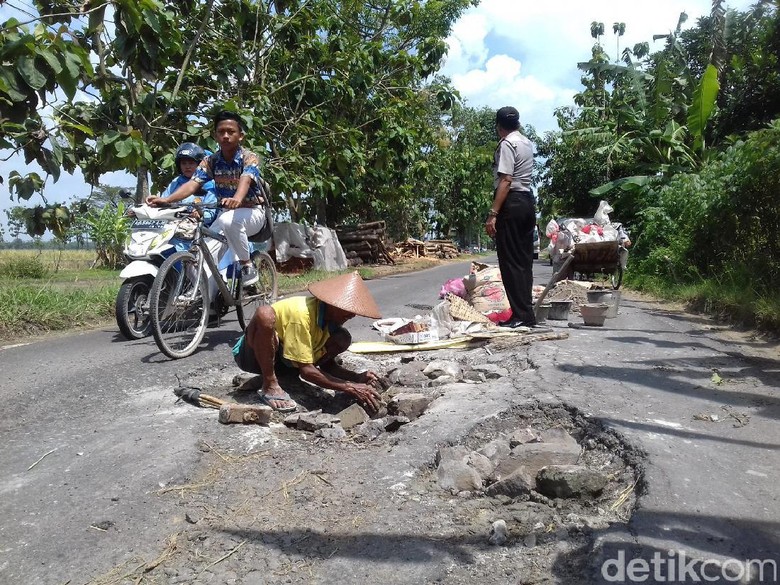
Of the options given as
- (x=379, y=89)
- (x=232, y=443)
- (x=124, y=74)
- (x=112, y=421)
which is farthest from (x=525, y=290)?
(x=379, y=89)

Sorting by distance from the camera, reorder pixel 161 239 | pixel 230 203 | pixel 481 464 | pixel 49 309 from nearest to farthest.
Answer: pixel 481 464 < pixel 230 203 < pixel 161 239 < pixel 49 309

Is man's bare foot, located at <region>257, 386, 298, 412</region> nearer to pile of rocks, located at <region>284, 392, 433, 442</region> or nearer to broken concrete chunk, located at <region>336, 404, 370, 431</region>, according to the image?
pile of rocks, located at <region>284, 392, 433, 442</region>

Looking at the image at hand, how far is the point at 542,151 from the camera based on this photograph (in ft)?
97.9

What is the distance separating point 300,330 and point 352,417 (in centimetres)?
59

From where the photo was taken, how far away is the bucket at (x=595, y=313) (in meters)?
6.03

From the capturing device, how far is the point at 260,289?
5.91 m

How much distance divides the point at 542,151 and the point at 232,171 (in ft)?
88.2

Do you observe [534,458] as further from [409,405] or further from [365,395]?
[365,395]

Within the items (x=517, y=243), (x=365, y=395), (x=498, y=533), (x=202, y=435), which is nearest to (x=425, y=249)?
(x=517, y=243)

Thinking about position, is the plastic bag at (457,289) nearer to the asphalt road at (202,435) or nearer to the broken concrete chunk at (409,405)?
the asphalt road at (202,435)

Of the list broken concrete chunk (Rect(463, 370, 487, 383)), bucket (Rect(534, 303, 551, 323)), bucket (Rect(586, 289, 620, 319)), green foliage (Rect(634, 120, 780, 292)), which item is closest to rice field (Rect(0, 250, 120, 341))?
broken concrete chunk (Rect(463, 370, 487, 383))

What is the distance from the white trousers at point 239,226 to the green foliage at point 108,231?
12.8 m

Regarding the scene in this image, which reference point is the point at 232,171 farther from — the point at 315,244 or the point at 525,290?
the point at 315,244

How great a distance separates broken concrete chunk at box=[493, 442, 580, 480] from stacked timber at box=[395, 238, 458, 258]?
22764 millimetres
